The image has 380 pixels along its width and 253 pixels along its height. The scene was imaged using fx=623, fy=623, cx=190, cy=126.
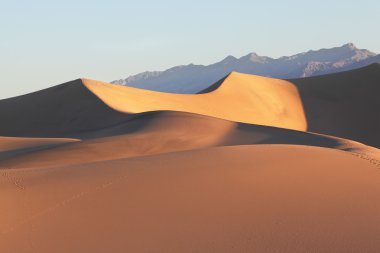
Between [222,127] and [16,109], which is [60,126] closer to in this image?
[16,109]

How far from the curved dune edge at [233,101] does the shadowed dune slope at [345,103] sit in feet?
2.98

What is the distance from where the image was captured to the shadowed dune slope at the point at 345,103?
124 feet

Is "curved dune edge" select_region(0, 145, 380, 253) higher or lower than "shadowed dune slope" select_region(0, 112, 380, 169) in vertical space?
higher

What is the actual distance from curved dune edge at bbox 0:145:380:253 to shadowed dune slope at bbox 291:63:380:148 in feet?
96.7

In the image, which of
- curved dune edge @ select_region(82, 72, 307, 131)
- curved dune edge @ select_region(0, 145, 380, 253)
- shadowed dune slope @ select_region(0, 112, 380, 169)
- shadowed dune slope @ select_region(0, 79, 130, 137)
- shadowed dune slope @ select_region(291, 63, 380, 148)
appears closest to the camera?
curved dune edge @ select_region(0, 145, 380, 253)

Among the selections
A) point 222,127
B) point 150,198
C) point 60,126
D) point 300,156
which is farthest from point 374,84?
point 150,198

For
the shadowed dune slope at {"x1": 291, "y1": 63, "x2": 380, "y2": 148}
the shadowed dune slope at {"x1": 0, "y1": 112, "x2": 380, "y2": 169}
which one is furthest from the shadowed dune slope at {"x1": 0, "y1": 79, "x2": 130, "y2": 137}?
the shadowed dune slope at {"x1": 291, "y1": 63, "x2": 380, "y2": 148}

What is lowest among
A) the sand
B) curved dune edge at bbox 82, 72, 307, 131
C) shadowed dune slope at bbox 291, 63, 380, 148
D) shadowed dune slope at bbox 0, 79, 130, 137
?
shadowed dune slope at bbox 291, 63, 380, 148

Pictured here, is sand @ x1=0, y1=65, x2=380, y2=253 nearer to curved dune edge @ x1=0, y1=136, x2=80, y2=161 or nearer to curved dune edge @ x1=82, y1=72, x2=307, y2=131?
curved dune edge @ x1=0, y1=136, x2=80, y2=161

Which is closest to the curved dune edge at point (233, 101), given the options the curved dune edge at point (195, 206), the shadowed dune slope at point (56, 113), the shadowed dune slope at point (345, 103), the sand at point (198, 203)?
the shadowed dune slope at point (56, 113)

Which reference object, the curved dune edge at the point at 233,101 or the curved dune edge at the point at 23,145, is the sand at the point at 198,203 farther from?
the curved dune edge at the point at 233,101

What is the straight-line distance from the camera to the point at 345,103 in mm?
40750

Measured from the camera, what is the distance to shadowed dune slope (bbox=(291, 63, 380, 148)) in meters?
37.7

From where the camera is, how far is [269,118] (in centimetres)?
3684
